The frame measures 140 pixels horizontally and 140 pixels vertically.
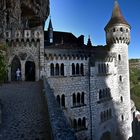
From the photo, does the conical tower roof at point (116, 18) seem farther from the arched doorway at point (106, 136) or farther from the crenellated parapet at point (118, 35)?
the arched doorway at point (106, 136)

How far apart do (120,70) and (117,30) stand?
21.1ft

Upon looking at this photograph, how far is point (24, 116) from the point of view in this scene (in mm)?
13180

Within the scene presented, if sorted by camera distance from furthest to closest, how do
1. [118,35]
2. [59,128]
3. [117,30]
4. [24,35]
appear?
[117,30] → [118,35] → [24,35] → [59,128]

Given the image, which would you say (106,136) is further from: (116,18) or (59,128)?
(59,128)

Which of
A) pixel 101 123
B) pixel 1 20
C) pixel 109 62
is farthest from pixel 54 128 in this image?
pixel 109 62

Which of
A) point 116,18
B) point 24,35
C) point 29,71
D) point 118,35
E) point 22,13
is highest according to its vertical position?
point 22,13

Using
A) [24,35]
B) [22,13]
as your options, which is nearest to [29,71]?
[24,35]

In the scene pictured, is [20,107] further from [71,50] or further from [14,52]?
[71,50]

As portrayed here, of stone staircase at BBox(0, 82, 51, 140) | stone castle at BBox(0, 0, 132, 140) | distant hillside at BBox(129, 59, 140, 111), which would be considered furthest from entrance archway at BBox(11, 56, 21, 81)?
distant hillside at BBox(129, 59, 140, 111)

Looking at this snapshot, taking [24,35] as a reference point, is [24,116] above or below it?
below

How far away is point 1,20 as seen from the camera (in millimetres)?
28172

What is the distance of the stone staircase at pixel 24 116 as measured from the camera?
11.0 metres

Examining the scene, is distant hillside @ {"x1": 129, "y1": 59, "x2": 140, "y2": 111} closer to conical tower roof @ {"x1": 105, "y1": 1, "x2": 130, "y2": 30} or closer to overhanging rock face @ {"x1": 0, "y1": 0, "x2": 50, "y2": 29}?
conical tower roof @ {"x1": 105, "y1": 1, "x2": 130, "y2": 30}

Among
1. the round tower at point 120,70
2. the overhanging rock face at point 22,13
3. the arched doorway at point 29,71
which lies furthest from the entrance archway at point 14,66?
the round tower at point 120,70
